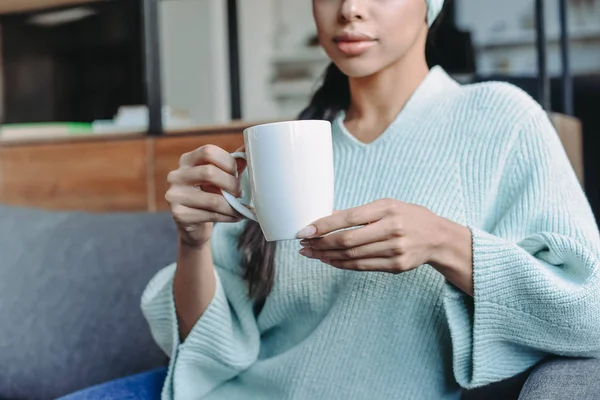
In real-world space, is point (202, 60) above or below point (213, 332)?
above

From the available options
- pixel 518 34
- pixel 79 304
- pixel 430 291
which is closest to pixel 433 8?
pixel 430 291

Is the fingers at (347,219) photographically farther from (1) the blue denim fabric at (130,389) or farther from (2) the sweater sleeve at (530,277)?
(1) the blue denim fabric at (130,389)

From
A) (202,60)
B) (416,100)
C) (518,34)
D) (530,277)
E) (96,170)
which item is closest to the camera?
(530,277)

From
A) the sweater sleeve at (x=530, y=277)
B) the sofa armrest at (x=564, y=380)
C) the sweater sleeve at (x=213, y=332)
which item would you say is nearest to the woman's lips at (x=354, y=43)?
the sweater sleeve at (x=530, y=277)

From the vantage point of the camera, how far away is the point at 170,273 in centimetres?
101

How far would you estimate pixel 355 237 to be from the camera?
25.3 inches

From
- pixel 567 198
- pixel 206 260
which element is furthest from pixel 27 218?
pixel 567 198

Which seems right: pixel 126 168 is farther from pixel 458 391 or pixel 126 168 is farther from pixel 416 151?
pixel 458 391

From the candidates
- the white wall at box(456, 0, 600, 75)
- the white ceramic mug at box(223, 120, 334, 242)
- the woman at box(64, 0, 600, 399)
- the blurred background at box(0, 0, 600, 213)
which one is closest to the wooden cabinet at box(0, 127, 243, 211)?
the blurred background at box(0, 0, 600, 213)

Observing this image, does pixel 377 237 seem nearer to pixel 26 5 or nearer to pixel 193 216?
pixel 193 216

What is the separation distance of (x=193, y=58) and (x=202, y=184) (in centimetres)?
415

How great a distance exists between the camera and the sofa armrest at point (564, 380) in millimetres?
688

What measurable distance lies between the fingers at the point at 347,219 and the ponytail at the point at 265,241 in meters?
0.29

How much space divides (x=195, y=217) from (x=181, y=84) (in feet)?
13.6
